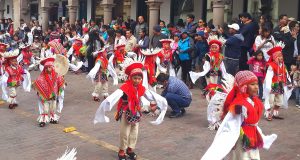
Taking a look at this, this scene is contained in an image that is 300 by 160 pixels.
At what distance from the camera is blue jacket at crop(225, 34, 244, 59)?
1016cm

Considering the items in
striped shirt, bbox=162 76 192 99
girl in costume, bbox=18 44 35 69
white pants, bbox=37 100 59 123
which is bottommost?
white pants, bbox=37 100 59 123

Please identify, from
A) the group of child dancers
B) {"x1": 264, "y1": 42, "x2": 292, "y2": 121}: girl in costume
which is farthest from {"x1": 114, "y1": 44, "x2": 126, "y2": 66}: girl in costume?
{"x1": 264, "y1": 42, "x2": 292, "y2": 121}: girl in costume

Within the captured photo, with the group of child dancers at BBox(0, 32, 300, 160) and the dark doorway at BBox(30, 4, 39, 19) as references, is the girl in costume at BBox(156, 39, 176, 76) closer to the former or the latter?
the group of child dancers at BBox(0, 32, 300, 160)

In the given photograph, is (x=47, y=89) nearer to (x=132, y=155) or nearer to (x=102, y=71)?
(x=102, y=71)

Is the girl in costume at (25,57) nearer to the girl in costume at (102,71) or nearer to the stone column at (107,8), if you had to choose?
the girl in costume at (102,71)

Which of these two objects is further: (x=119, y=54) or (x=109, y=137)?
(x=119, y=54)

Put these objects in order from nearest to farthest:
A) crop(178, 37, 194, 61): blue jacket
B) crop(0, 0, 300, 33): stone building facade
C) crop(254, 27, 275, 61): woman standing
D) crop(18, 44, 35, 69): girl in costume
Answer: crop(254, 27, 275, 61): woman standing < crop(178, 37, 194, 61): blue jacket < crop(18, 44, 35, 69): girl in costume < crop(0, 0, 300, 33): stone building facade

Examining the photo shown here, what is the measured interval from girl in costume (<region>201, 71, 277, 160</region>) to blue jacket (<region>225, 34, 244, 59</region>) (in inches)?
219

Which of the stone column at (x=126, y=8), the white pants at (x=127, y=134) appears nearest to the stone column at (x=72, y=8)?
the stone column at (x=126, y=8)

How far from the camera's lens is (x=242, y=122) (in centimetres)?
470

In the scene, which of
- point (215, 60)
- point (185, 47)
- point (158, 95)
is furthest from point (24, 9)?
point (158, 95)

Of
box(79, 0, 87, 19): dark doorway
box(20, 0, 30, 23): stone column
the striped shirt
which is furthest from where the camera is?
box(20, 0, 30, 23): stone column

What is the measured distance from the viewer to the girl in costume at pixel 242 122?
4.52 m

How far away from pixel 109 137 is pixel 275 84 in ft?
11.6
